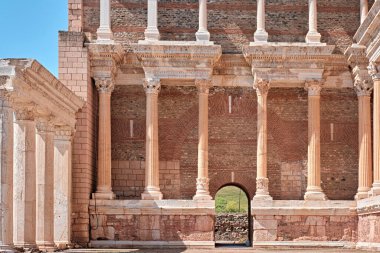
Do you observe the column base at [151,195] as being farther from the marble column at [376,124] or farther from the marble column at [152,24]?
the marble column at [376,124]

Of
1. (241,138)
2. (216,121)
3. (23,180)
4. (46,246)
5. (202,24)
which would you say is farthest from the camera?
(216,121)

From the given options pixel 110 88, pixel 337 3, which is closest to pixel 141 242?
pixel 110 88

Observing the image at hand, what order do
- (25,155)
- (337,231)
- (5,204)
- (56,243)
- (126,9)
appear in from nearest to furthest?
(5,204) < (25,155) < (56,243) < (337,231) < (126,9)

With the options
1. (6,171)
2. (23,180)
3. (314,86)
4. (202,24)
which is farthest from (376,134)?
(6,171)

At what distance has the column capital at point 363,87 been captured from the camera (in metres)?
32.5

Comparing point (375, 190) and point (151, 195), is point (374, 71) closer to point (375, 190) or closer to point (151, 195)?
point (375, 190)

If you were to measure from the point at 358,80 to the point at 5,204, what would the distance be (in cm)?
1544

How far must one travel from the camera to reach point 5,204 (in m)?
22.4

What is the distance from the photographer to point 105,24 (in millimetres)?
32938

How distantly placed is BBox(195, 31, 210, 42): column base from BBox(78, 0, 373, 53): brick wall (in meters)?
1.19

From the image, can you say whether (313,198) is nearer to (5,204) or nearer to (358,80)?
(358,80)

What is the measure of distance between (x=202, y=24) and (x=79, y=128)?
20.1 ft

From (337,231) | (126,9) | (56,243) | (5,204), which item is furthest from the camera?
(126,9)

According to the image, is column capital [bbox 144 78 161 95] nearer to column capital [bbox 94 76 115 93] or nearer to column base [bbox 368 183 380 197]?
column capital [bbox 94 76 115 93]
